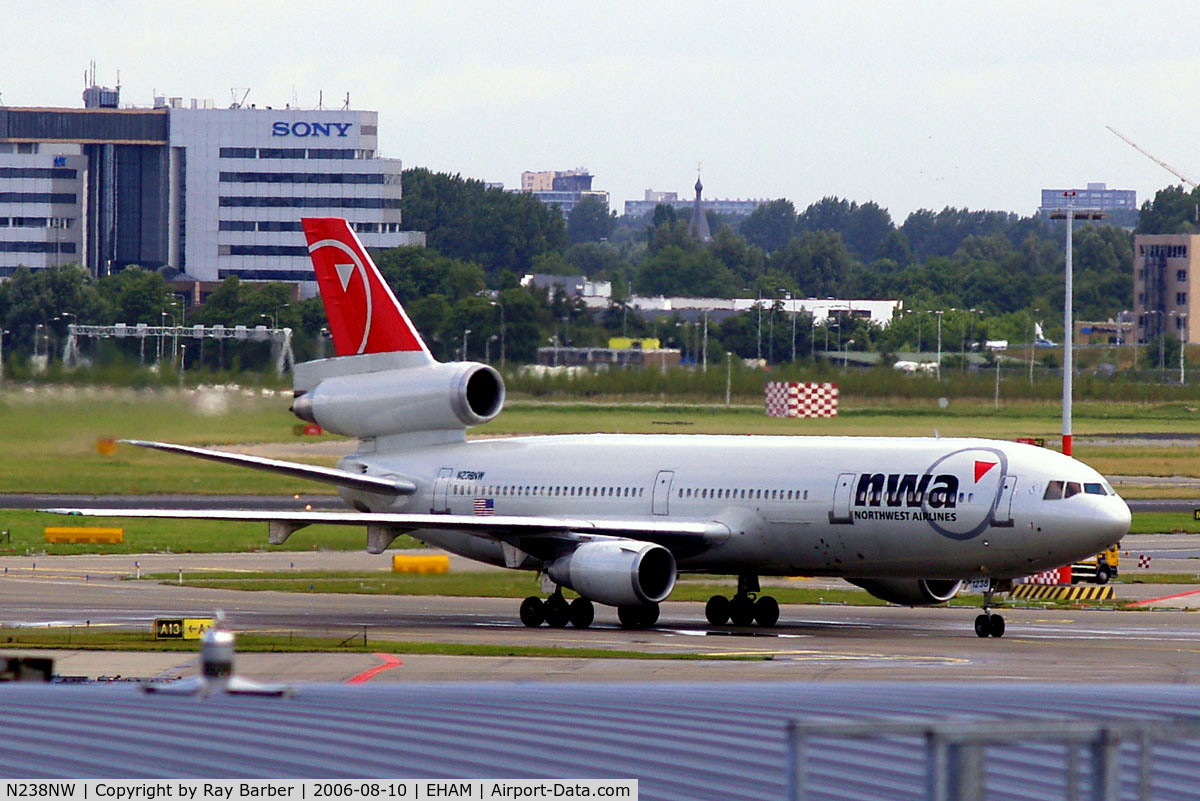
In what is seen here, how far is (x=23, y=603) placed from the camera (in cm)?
4316

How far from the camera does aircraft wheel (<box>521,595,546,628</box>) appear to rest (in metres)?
40.4

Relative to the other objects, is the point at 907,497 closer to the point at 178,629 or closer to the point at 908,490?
the point at 908,490

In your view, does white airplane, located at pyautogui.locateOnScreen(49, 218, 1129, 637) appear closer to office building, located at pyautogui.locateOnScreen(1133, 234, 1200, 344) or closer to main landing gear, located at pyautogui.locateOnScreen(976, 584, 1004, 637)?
main landing gear, located at pyautogui.locateOnScreen(976, 584, 1004, 637)

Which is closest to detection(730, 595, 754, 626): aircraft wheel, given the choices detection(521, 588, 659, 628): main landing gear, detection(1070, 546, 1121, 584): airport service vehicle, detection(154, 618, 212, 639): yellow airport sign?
detection(521, 588, 659, 628): main landing gear

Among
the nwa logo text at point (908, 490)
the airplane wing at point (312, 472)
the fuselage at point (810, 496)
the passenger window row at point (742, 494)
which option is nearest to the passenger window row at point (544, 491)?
the fuselage at point (810, 496)

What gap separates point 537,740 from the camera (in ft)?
46.0

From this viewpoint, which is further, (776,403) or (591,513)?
(776,403)

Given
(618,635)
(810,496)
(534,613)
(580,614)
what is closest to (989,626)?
(810,496)

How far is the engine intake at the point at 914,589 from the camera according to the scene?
40344 millimetres

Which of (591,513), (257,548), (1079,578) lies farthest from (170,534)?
(1079,578)

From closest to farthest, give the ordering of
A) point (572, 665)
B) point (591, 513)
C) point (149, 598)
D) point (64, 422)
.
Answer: point (572, 665), point (591, 513), point (149, 598), point (64, 422)

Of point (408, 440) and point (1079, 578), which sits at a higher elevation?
point (408, 440)

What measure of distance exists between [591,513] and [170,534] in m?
27.8

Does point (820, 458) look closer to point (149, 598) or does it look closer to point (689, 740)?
point (149, 598)
